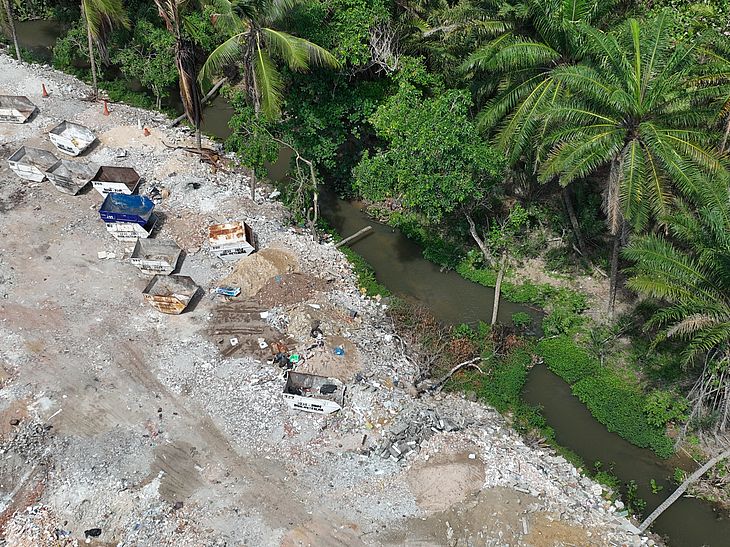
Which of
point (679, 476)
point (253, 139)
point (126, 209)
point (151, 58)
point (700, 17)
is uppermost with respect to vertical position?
point (700, 17)

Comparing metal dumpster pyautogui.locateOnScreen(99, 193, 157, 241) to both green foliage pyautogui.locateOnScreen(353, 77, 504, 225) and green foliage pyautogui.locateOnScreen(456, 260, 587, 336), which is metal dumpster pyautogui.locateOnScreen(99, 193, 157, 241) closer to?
green foliage pyautogui.locateOnScreen(353, 77, 504, 225)

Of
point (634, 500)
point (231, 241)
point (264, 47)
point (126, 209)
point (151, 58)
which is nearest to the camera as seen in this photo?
point (634, 500)

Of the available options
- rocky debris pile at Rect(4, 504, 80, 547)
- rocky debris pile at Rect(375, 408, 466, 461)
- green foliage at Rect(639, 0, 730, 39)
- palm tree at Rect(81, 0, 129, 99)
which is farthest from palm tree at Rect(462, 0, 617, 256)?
rocky debris pile at Rect(4, 504, 80, 547)

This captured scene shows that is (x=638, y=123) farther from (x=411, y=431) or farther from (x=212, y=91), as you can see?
(x=212, y=91)

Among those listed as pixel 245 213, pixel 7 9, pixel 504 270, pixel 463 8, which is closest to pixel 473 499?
pixel 504 270

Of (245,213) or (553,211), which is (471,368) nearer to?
(553,211)

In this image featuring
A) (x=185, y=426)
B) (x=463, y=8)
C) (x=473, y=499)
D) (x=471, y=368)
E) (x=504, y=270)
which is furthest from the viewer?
(x=504, y=270)

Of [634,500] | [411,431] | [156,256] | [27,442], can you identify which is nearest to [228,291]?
[156,256]
